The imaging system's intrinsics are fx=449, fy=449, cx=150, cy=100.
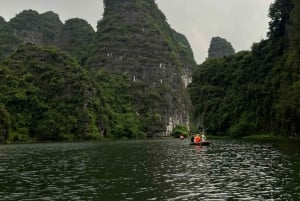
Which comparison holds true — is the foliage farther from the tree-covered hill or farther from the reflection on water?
the reflection on water

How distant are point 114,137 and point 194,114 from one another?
95.3 feet

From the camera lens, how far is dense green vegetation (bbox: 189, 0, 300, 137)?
93.8 metres

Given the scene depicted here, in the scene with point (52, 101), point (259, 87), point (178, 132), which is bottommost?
point (178, 132)

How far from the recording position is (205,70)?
530 feet

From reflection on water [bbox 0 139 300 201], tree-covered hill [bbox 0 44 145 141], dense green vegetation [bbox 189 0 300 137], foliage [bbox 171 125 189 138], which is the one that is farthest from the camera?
foliage [bbox 171 125 189 138]

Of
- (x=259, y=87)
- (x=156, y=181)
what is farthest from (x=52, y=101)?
(x=156, y=181)

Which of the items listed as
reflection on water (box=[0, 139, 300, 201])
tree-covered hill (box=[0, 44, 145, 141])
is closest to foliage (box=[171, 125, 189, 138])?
tree-covered hill (box=[0, 44, 145, 141])

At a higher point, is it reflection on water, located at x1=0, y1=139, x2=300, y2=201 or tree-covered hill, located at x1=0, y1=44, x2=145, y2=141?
tree-covered hill, located at x1=0, y1=44, x2=145, y2=141

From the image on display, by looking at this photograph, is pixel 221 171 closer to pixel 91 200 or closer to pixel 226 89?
pixel 91 200

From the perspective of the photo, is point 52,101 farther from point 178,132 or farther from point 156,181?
point 156,181

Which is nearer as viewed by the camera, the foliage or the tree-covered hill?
the tree-covered hill

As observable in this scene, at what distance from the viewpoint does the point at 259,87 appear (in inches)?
4584

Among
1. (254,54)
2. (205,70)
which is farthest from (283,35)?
(205,70)

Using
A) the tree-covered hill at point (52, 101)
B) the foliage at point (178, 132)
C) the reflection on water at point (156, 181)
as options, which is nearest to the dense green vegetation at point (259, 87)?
the foliage at point (178, 132)
